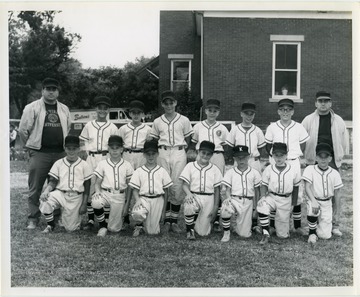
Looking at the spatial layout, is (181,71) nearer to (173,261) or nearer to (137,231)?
(137,231)

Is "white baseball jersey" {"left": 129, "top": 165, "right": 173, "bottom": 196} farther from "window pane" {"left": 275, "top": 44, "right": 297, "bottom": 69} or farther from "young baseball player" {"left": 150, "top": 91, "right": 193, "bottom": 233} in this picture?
"window pane" {"left": 275, "top": 44, "right": 297, "bottom": 69}

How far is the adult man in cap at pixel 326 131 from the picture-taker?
430cm

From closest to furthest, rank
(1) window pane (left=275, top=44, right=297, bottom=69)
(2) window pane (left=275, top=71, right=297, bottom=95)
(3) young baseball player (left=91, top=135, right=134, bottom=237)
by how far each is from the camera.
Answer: (3) young baseball player (left=91, top=135, right=134, bottom=237) → (2) window pane (left=275, top=71, right=297, bottom=95) → (1) window pane (left=275, top=44, right=297, bottom=69)

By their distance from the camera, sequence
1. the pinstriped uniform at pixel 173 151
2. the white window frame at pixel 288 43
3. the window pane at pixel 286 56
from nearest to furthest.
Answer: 1. the pinstriped uniform at pixel 173 151
2. the white window frame at pixel 288 43
3. the window pane at pixel 286 56

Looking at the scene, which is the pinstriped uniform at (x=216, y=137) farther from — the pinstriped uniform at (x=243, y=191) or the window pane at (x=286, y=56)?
the window pane at (x=286, y=56)

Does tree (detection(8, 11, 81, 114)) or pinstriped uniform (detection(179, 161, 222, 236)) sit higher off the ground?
tree (detection(8, 11, 81, 114))

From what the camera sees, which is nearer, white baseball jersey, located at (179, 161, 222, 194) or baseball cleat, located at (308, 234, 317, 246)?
baseball cleat, located at (308, 234, 317, 246)

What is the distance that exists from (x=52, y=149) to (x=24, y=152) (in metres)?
0.34

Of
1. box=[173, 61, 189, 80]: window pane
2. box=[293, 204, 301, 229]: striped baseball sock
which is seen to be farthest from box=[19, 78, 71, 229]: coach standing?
box=[173, 61, 189, 80]: window pane

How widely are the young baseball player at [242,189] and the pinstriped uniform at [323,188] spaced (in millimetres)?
539

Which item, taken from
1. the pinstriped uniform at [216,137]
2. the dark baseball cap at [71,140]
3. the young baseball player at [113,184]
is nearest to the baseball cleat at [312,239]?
the pinstriped uniform at [216,137]

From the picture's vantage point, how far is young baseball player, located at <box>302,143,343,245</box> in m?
4.11

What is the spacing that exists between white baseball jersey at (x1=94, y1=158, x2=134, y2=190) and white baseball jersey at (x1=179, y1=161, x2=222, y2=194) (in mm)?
597

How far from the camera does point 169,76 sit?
779 cm
